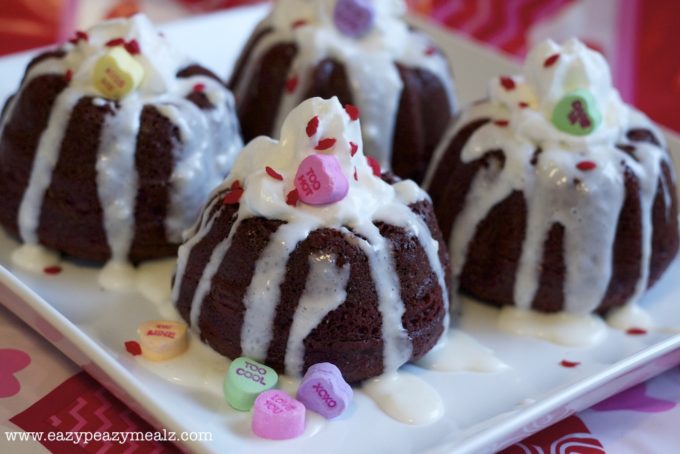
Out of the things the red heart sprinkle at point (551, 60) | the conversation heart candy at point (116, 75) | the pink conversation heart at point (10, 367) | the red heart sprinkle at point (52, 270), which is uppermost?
the red heart sprinkle at point (551, 60)

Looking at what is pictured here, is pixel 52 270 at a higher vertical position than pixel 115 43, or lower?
lower

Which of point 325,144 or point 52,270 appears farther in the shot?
point 52,270

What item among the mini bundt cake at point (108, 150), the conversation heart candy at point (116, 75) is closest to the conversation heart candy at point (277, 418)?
the mini bundt cake at point (108, 150)

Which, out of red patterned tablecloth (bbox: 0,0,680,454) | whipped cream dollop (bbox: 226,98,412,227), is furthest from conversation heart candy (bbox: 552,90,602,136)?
red patterned tablecloth (bbox: 0,0,680,454)

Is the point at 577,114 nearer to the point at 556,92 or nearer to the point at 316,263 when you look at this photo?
the point at 556,92

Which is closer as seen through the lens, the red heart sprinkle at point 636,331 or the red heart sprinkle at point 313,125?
the red heart sprinkle at point 313,125

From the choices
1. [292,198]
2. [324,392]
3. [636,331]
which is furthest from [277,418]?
[636,331]

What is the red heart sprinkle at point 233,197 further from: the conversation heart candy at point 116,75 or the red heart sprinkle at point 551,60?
the red heart sprinkle at point 551,60
